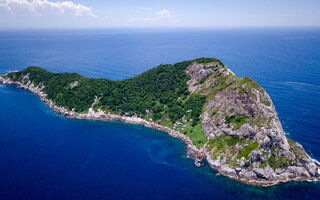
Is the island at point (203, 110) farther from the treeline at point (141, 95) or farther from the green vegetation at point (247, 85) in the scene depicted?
the green vegetation at point (247, 85)

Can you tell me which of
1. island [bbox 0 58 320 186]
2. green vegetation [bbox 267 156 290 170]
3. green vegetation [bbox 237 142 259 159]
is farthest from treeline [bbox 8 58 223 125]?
green vegetation [bbox 267 156 290 170]


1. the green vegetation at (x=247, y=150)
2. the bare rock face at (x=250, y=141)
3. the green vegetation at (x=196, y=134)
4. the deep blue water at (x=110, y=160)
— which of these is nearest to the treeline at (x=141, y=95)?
the green vegetation at (x=196, y=134)

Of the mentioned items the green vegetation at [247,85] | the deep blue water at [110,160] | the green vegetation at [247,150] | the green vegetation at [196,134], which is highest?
the green vegetation at [247,85]

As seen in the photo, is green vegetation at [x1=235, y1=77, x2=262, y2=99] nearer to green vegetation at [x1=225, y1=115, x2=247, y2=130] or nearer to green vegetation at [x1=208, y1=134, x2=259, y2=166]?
green vegetation at [x1=225, y1=115, x2=247, y2=130]

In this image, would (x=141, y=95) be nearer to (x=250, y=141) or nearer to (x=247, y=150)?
(x=250, y=141)

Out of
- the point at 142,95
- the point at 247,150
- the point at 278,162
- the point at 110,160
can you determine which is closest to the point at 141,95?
the point at 142,95
